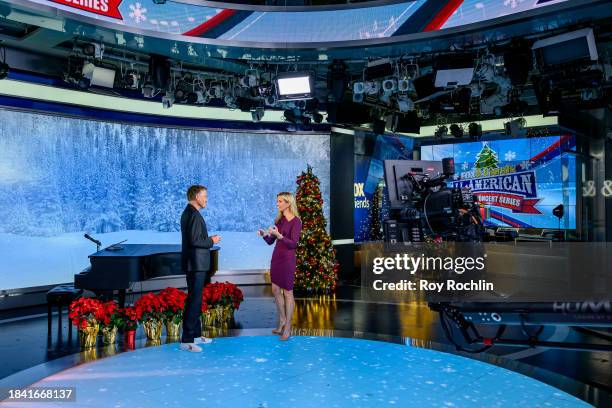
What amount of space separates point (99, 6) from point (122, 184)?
14.3 feet

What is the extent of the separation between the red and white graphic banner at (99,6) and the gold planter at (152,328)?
141 inches

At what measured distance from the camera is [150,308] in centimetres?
595

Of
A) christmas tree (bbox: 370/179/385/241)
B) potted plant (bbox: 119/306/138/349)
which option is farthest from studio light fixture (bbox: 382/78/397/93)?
christmas tree (bbox: 370/179/385/241)

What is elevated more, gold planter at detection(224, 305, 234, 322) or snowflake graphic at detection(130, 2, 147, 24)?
snowflake graphic at detection(130, 2, 147, 24)

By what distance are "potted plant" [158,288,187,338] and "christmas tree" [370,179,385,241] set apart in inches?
282

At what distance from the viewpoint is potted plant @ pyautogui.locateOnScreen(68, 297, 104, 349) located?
5.65 meters

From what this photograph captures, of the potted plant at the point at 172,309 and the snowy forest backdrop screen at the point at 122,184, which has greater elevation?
the snowy forest backdrop screen at the point at 122,184

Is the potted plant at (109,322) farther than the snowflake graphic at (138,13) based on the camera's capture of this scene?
No

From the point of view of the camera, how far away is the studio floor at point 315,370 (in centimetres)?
415

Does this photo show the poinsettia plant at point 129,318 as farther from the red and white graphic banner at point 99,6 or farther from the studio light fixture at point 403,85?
the studio light fixture at point 403,85

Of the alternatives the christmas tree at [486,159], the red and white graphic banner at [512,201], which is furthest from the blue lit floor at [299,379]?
the christmas tree at [486,159]

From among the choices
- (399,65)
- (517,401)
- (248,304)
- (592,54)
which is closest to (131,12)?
(399,65)

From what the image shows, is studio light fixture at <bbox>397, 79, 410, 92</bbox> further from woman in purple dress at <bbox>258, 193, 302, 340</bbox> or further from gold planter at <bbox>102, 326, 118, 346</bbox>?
gold planter at <bbox>102, 326, 118, 346</bbox>

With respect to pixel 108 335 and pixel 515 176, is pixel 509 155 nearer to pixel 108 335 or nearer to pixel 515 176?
pixel 515 176
